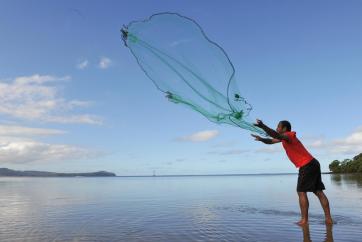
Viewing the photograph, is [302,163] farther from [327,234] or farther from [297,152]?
[327,234]

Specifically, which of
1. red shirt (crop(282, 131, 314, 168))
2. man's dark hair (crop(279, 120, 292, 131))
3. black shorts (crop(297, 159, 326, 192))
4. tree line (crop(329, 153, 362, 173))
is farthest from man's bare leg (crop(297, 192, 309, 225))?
tree line (crop(329, 153, 362, 173))

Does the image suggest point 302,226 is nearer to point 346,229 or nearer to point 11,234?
point 346,229

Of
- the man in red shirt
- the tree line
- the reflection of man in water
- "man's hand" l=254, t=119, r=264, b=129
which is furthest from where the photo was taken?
the tree line

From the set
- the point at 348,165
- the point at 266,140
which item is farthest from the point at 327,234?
the point at 348,165

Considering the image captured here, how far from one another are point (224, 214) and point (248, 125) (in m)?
4.49

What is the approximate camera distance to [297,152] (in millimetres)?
10625

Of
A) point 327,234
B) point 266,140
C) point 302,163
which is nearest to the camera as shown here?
point 327,234

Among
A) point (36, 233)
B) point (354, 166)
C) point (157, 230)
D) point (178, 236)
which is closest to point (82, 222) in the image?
point (36, 233)

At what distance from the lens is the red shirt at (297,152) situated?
34.5 feet

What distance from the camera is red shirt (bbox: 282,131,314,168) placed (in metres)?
10.5

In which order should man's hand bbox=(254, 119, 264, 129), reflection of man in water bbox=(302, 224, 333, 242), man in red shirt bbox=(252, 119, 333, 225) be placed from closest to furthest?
1. reflection of man in water bbox=(302, 224, 333, 242)
2. man's hand bbox=(254, 119, 264, 129)
3. man in red shirt bbox=(252, 119, 333, 225)

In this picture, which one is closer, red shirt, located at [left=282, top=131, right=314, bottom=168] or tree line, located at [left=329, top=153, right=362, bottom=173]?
red shirt, located at [left=282, top=131, right=314, bottom=168]

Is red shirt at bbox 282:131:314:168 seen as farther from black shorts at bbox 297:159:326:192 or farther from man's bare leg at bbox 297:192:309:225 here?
man's bare leg at bbox 297:192:309:225

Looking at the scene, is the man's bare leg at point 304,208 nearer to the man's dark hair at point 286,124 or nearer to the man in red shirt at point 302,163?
the man in red shirt at point 302,163
